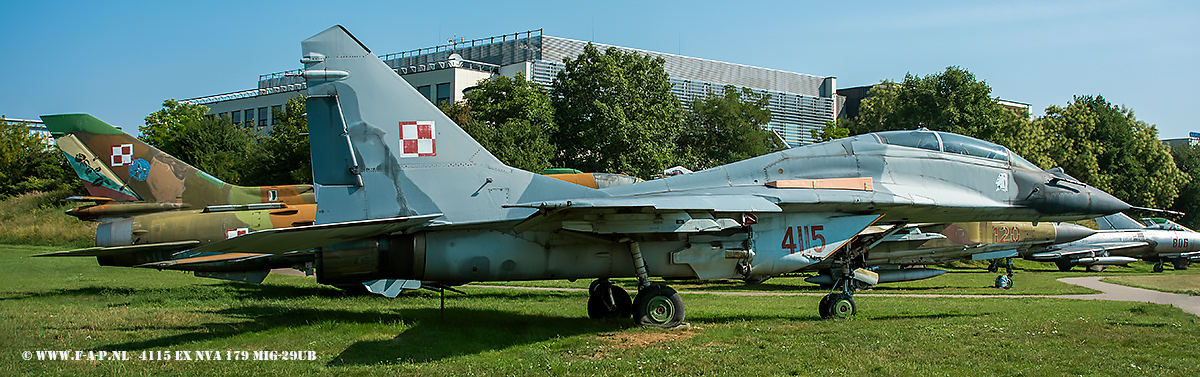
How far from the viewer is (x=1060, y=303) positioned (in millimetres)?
17547

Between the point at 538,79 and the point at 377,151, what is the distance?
4557 cm

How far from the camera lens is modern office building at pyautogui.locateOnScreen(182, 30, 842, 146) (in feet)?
185

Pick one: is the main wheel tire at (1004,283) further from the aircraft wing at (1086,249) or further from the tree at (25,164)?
the tree at (25,164)

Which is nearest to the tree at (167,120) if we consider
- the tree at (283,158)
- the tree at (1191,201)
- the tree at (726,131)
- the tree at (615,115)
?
the tree at (283,158)

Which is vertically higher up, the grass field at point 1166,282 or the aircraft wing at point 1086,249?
the aircraft wing at point 1086,249

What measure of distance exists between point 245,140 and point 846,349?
149 ft

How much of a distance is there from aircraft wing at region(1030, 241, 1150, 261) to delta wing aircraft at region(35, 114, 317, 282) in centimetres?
2775

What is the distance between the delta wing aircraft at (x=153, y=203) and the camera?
50.4ft

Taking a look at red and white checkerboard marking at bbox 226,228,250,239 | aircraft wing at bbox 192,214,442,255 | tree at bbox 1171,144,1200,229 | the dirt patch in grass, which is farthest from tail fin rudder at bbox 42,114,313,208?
tree at bbox 1171,144,1200,229

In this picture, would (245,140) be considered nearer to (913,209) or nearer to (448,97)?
(448,97)

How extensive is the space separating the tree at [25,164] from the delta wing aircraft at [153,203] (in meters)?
43.0

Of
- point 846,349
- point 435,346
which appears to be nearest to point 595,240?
point 435,346

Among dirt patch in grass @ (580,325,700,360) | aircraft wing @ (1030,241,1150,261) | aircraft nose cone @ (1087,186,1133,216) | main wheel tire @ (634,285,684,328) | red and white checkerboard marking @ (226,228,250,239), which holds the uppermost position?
aircraft nose cone @ (1087,186,1133,216)

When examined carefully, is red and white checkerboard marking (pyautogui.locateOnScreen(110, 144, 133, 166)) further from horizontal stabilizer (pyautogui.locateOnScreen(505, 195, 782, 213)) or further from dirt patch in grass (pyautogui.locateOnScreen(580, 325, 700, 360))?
dirt patch in grass (pyautogui.locateOnScreen(580, 325, 700, 360))
